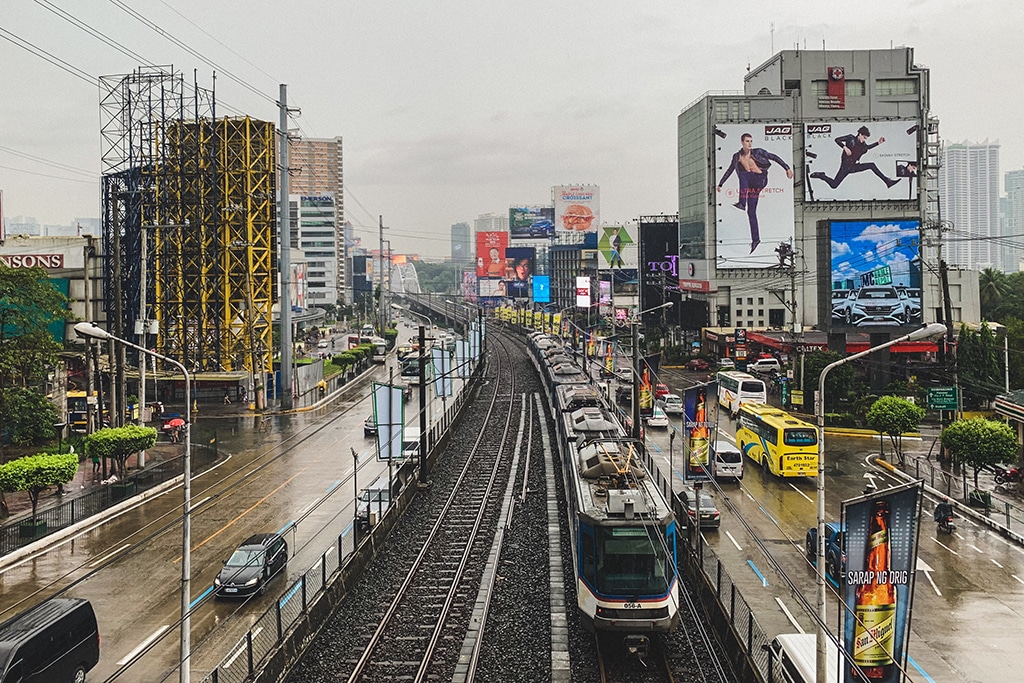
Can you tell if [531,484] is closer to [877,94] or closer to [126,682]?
[126,682]

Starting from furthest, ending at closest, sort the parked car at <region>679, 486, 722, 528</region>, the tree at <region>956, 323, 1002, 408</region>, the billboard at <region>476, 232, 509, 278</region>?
1. the billboard at <region>476, 232, 509, 278</region>
2. the tree at <region>956, 323, 1002, 408</region>
3. the parked car at <region>679, 486, 722, 528</region>

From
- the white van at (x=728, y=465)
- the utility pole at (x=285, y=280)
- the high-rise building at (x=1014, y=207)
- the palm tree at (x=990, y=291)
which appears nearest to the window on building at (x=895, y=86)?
the palm tree at (x=990, y=291)

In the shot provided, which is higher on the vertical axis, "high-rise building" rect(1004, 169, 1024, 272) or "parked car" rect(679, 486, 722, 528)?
"high-rise building" rect(1004, 169, 1024, 272)

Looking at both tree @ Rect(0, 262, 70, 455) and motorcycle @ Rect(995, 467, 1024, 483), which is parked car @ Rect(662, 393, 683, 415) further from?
tree @ Rect(0, 262, 70, 455)

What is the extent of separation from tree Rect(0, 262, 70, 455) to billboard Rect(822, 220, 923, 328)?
167 ft

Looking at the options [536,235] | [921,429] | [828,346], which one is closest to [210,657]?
[921,429]

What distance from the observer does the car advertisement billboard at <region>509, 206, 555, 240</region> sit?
149000mm

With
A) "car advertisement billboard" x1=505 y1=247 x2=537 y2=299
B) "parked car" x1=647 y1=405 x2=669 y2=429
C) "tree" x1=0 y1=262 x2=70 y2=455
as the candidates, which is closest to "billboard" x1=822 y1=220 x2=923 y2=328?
"parked car" x1=647 y1=405 x2=669 y2=429

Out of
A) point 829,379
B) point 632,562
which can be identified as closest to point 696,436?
point 632,562

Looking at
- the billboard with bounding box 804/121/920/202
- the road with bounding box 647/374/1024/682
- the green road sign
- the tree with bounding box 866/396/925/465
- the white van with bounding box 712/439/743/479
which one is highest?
the billboard with bounding box 804/121/920/202

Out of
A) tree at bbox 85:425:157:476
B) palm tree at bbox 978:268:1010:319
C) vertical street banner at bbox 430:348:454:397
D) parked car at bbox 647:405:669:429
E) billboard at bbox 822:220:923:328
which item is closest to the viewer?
tree at bbox 85:425:157:476

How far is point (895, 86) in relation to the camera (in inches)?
3258

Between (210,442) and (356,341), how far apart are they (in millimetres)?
44824

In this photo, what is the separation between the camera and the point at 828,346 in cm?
6247
